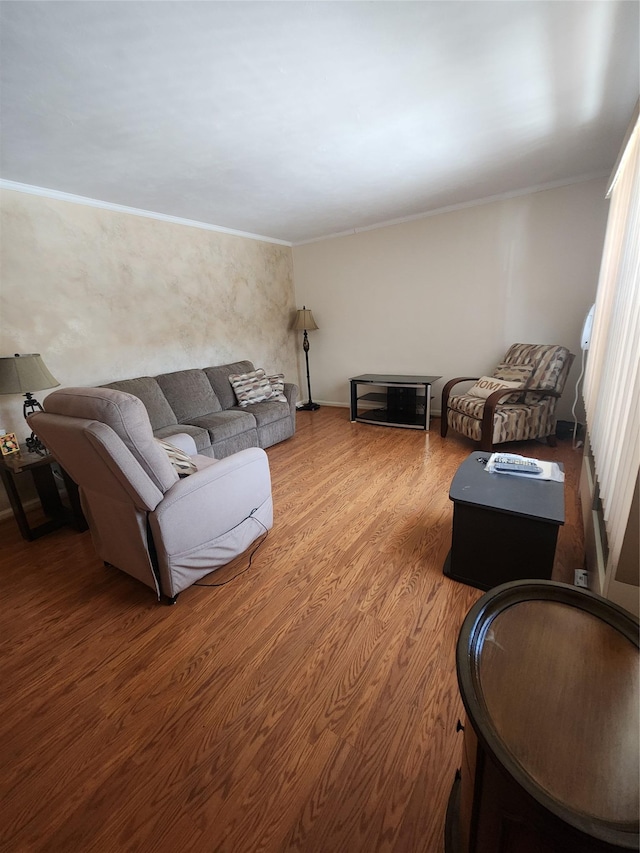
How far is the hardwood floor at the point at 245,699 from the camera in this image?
3.24ft

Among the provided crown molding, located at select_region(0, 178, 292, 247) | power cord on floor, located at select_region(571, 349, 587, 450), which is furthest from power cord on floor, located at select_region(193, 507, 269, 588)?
power cord on floor, located at select_region(571, 349, 587, 450)

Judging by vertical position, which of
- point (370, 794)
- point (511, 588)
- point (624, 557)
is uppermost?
point (511, 588)

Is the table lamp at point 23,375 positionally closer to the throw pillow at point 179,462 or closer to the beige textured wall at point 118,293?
the beige textured wall at point 118,293

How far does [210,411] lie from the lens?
3.67 meters

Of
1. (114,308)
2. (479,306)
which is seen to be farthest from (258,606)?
(479,306)

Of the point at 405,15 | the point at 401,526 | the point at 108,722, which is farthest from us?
the point at 401,526

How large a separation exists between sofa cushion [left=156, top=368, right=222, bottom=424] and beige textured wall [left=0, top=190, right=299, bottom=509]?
251 mm

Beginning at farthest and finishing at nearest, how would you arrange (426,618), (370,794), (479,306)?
(479,306), (426,618), (370,794)

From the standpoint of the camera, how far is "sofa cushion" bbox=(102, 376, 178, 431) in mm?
3113

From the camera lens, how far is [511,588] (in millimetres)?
871

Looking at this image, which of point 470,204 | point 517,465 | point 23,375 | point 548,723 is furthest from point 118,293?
point 548,723

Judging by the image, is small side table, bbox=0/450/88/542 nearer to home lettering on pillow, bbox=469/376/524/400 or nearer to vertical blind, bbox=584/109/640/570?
vertical blind, bbox=584/109/640/570

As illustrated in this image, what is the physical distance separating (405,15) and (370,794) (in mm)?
2637

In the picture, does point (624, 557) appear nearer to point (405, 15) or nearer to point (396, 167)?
point (405, 15)
